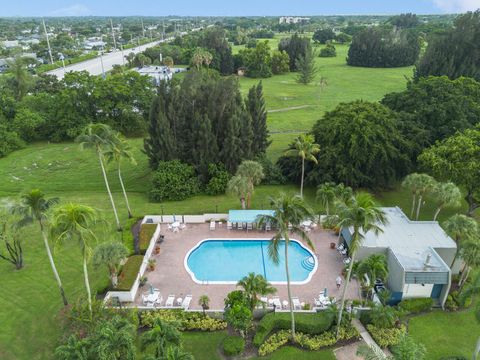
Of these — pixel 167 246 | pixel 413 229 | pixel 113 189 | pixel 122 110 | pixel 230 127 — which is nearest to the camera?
pixel 413 229

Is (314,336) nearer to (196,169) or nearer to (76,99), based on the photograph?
(196,169)

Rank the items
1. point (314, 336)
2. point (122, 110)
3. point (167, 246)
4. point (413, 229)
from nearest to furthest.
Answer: point (314, 336)
point (413, 229)
point (167, 246)
point (122, 110)

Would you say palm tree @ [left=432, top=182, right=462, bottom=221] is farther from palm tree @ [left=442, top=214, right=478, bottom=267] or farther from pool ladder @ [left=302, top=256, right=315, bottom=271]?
pool ladder @ [left=302, top=256, right=315, bottom=271]

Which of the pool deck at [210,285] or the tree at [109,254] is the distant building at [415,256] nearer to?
the pool deck at [210,285]

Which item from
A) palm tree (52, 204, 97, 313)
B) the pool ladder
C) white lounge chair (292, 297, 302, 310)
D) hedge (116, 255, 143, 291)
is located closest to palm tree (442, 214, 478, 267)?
the pool ladder

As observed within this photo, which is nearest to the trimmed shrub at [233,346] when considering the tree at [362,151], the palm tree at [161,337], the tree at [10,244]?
the palm tree at [161,337]

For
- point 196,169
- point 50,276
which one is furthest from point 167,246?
point 196,169

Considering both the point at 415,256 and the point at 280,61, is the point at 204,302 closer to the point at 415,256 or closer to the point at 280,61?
the point at 415,256
